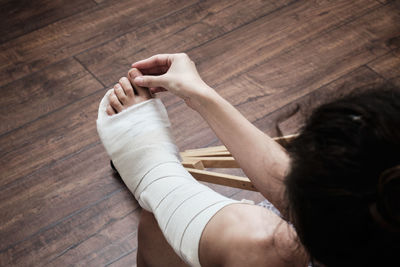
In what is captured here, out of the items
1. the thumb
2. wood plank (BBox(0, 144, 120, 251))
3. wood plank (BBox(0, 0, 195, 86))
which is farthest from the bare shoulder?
wood plank (BBox(0, 0, 195, 86))

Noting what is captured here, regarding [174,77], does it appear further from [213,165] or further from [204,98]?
[213,165]

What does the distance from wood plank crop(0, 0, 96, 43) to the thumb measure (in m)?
0.89

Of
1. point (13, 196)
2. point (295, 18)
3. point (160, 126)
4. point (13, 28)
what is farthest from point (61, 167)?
point (295, 18)

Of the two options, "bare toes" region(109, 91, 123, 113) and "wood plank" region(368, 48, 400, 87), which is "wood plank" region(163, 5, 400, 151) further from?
"bare toes" region(109, 91, 123, 113)

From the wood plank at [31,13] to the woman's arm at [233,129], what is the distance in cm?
90

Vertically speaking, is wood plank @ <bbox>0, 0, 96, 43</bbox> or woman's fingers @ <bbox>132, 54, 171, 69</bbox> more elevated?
woman's fingers @ <bbox>132, 54, 171, 69</bbox>

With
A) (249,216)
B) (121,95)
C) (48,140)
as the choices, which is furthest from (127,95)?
(48,140)

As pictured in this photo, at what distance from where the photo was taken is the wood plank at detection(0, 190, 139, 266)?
4.00 feet

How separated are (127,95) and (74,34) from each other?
0.78 metres

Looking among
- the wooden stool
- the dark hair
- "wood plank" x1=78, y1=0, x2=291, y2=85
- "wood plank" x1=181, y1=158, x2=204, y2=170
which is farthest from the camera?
"wood plank" x1=78, y1=0, x2=291, y2=85

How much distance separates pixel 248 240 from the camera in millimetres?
796

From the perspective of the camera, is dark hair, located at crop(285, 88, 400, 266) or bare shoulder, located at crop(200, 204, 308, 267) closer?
dark hair, located at crop(285, 88, 400, 266)

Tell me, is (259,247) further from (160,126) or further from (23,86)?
(23,86)

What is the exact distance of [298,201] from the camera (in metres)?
0.61
